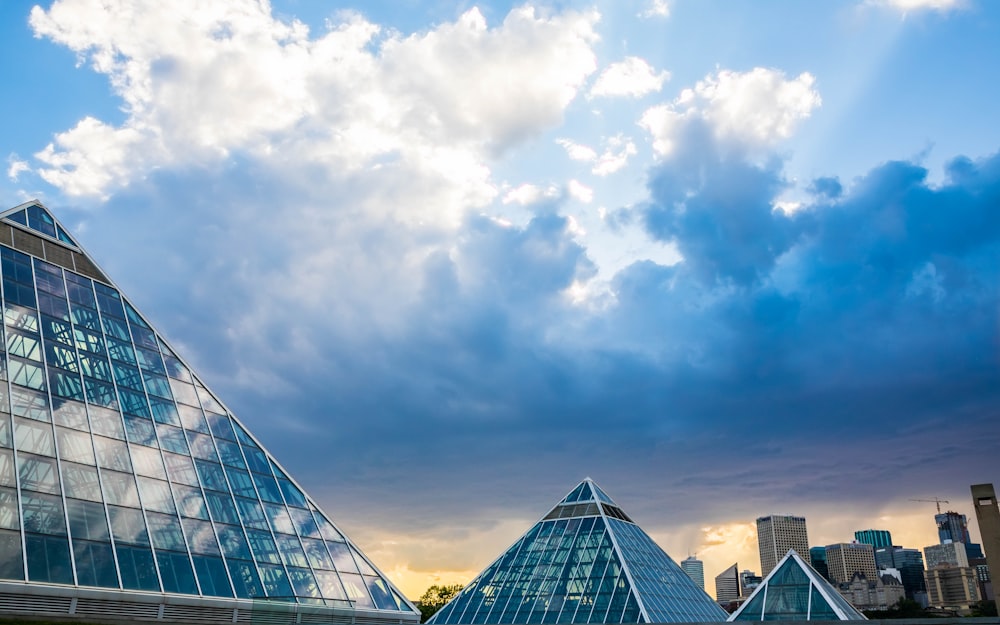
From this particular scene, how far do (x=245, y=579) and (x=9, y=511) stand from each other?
31.0ft

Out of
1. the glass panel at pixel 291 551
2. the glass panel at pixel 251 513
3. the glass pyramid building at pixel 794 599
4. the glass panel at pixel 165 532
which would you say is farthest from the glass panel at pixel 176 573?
the glass pyramid building at pixel 794 599

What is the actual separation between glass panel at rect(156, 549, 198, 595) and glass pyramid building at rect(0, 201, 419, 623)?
0.17 ft

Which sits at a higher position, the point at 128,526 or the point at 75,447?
the point at 75,447

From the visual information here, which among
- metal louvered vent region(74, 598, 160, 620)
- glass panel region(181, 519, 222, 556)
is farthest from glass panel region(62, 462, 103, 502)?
metal louvered vent region(74, 598, 160, 620)

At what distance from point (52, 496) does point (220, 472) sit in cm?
903

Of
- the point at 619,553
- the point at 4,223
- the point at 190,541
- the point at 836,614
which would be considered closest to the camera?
the point at 190,541

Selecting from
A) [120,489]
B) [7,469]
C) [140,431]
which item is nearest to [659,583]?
[140,431]

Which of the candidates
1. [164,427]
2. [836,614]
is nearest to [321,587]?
[164,427]

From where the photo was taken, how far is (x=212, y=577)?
97.7 feet

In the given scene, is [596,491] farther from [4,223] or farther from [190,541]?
[4,223]

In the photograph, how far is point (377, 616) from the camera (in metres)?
35.7

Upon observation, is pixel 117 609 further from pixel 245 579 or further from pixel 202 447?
pixel 202 447

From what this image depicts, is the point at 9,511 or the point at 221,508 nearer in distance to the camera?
the point at 9,511

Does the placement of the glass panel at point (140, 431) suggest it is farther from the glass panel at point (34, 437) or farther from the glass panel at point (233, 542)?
the glass panel at point (233, 542)
